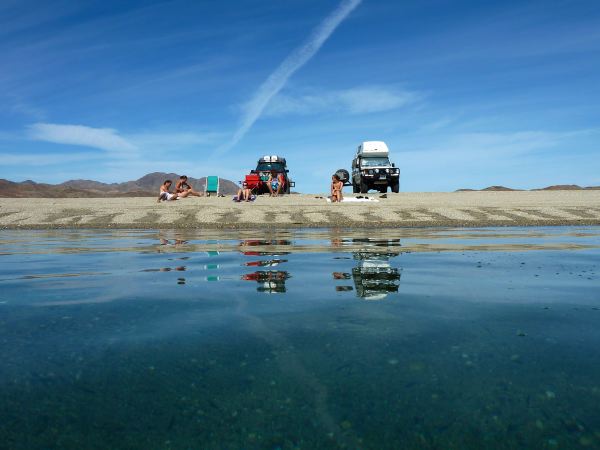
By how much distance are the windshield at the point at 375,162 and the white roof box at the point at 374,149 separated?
0.75 m

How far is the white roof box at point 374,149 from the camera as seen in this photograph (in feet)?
98.9

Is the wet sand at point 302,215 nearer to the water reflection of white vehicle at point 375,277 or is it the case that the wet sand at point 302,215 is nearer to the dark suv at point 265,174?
the water reflection of white vehicle at point 375,277

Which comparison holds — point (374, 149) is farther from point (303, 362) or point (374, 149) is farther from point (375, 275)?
point (303, 362)

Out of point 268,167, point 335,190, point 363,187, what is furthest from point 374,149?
point 335,190

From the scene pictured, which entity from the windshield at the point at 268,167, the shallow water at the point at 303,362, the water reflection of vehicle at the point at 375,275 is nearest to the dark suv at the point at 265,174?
the windshield at the point at 268,167

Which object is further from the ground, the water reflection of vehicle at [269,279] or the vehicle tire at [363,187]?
the vehicle tire at [363,187]

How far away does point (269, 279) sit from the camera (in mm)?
4684

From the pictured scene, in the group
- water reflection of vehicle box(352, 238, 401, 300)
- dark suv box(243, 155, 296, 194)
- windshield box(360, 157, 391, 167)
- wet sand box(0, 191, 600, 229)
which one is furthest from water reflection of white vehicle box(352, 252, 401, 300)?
windshield box(360, 157, 391, 167)

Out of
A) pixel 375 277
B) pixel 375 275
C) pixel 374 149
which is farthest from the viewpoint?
pixel 374 149

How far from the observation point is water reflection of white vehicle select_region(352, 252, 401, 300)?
12.8 ft

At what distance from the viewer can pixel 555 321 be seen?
2967mm

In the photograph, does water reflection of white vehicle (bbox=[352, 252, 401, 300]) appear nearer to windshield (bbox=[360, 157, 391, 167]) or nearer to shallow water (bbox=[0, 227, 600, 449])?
shallow water (bbox=[0, 227, 600, 449])

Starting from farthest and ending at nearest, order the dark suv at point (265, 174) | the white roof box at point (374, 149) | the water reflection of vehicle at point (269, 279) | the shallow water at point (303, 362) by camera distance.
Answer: the white roof box at point (374, 149), the dark suv at point (265, 174), the water reflection of vehicle at point (269, 279), the shallow water at point (303, 362)

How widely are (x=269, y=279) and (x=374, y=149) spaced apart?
26.7 m
